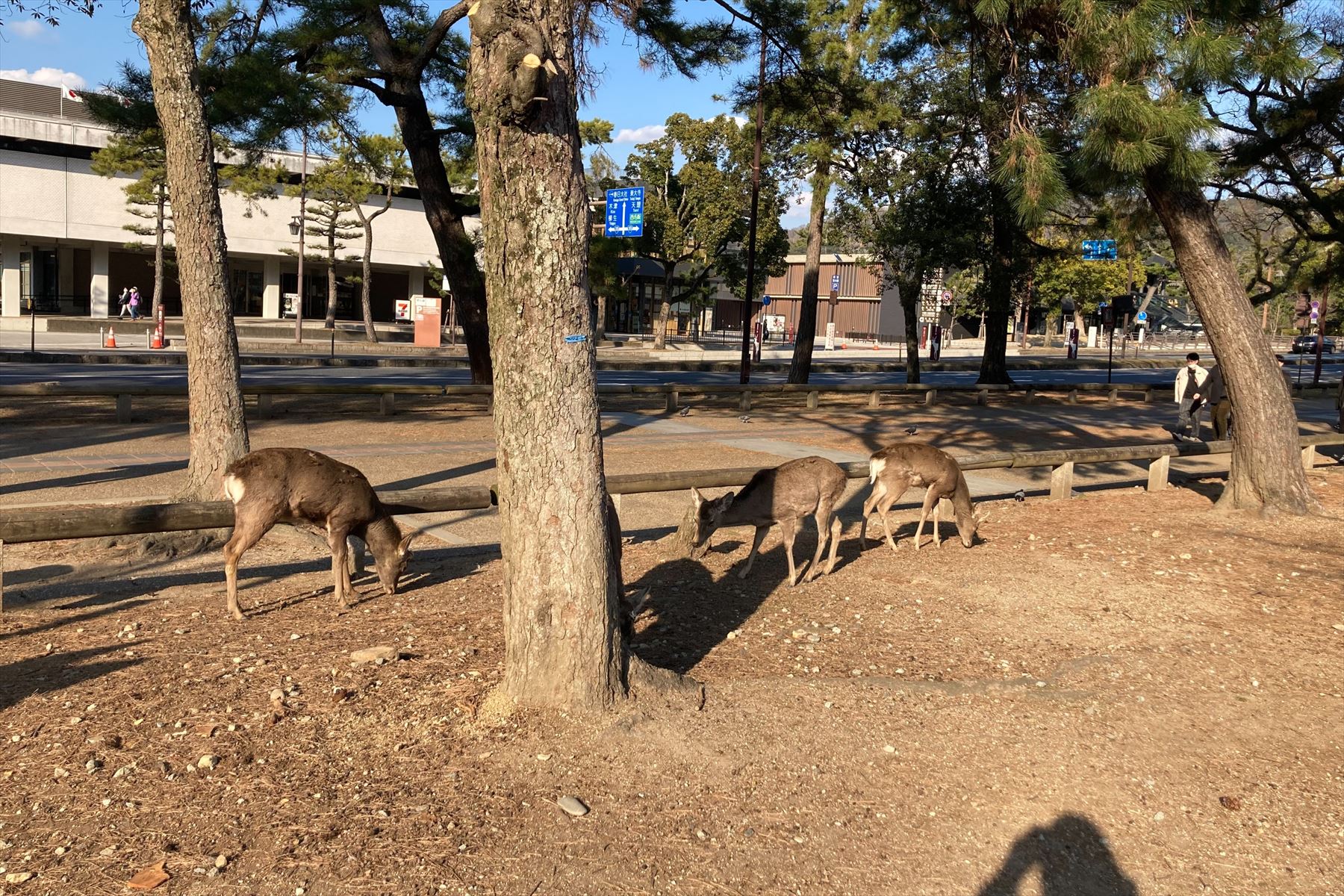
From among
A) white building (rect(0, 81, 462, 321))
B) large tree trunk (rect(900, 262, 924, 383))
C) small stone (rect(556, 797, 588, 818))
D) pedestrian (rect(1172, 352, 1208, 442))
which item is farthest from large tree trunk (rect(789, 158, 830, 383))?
white building (rect(0, 81, 462, 321))

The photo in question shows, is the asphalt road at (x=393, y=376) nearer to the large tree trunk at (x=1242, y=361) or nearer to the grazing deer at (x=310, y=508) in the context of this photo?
the grazing deer at (x=310, y=508)

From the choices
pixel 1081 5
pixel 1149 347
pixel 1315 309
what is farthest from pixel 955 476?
pixel 1149 347

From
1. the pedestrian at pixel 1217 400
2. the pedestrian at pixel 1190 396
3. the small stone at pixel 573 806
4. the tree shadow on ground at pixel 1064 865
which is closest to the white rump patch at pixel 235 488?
the small stone at pixel 573 806

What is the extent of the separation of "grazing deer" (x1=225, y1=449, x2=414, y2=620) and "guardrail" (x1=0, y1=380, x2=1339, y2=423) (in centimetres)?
1004

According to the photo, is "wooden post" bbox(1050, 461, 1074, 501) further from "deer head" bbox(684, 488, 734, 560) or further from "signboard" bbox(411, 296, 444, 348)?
"signboard" bbox(411, 296, 444, 348)

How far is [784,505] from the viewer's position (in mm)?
8383

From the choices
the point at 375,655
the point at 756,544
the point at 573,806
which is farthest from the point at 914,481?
the point at 573,806

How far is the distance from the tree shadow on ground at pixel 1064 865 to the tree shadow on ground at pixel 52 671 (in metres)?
4.39

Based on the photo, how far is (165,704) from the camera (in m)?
5.28

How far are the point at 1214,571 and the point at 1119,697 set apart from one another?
3.65 m

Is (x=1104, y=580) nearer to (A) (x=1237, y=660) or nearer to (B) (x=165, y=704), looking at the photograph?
(A) (x=1237, y=660)

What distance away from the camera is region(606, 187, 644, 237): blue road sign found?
1395 inches

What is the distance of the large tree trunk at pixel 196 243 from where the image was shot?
911 centimetres

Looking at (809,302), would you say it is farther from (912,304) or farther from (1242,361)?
(1242,361)
